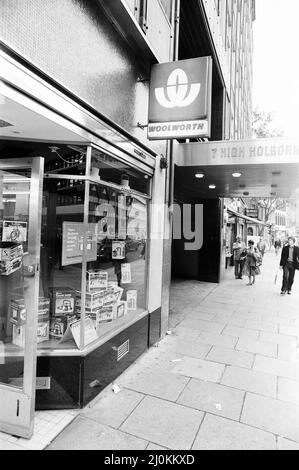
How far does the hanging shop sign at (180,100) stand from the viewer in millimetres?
4695

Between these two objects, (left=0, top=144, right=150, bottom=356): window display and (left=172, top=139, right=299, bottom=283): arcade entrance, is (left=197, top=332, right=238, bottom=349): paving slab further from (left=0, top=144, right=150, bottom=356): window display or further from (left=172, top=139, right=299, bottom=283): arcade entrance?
(left=172, top=139, right=299, bottom=283): arcade entrance

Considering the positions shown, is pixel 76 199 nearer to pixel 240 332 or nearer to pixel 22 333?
pixel 22 333

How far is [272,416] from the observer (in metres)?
3.45

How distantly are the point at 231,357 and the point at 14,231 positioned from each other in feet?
12.5

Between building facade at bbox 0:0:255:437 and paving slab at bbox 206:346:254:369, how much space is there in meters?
1.03

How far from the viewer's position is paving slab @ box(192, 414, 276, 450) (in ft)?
9.61

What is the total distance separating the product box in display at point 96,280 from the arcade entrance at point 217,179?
147 inches

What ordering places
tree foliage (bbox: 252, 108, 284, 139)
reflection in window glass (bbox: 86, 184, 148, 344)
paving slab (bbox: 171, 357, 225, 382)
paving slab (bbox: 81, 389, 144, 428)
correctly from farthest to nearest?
tree foliage (bbox: 252, 108, 284, 139) → paving slab (bbox: 171, 357, 225, 382) → reflection in window glass (bbox: 86, 184, 148, 344) → paving slab (bbox: 81, 389, 144, 428)

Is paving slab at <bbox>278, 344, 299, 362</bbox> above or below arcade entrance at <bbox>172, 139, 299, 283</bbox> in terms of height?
below

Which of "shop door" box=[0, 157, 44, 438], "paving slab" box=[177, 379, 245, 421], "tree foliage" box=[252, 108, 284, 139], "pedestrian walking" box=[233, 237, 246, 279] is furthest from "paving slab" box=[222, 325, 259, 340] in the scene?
"tree foliage" box=[252, 108, 284, 139]

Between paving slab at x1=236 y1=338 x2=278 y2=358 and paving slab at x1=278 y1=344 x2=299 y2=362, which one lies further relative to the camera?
paving slab at x1=236 y1=338 x2=278 y2=358

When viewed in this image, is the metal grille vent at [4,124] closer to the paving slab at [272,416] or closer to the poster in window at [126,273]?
the poster in window at [126,273]

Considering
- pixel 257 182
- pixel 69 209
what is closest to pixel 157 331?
pixel 69 209

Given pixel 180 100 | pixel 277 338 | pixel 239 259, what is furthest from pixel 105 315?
pixel 239 259
